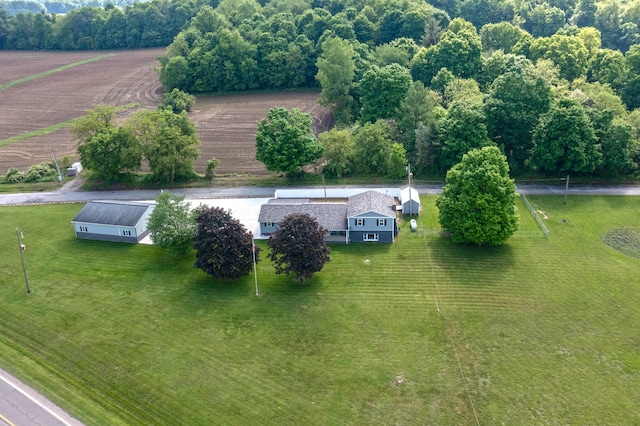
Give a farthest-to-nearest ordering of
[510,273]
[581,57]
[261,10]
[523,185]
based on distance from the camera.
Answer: [261,10] < [581,57] < [523,185] < [510,273]

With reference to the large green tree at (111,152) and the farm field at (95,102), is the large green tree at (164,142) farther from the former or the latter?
the farm field at (95,102)

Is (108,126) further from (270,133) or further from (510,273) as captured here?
(510,273)

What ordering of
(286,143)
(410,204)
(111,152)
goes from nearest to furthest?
(410,204)
(286,143)
(111,152)

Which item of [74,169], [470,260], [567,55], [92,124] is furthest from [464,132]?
[74,169]

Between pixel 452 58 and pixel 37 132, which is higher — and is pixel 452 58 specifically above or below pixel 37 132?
above

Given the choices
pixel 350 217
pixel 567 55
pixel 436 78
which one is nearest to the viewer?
pixel 350 217

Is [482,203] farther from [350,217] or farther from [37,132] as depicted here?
[37,132]

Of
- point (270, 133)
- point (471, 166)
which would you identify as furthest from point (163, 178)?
point (471, 166)

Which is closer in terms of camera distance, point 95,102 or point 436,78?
point 436,78
